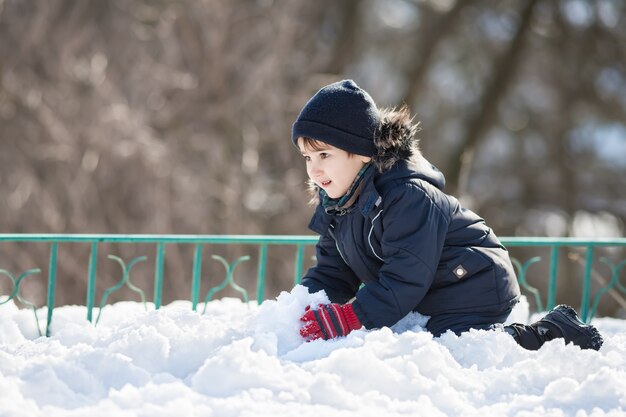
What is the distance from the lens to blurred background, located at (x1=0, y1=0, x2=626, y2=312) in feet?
29.8

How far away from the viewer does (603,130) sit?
410 inches

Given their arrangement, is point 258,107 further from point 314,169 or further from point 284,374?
point 284,374

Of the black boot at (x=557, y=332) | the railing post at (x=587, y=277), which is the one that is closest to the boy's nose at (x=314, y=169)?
the black boot at (x=557, y=332)

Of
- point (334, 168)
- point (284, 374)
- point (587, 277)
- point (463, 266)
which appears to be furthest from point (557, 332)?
point (587, 277)

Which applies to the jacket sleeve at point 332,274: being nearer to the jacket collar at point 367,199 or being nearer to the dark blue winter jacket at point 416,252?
the dark blue winter jacket at point 416,252

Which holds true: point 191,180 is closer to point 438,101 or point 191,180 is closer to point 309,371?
point 438,101

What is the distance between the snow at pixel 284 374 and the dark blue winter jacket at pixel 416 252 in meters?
Answer: 0.22

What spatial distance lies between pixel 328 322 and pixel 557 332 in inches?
32.8

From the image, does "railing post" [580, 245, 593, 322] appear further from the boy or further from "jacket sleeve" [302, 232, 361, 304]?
"jacket sleeve" [302, 232, 361, 304]

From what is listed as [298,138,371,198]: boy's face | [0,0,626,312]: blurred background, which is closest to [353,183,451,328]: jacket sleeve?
[298,138,371,198]: boy's face

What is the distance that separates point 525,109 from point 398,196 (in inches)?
343

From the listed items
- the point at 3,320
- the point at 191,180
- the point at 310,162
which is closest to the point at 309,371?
the point at 310,162

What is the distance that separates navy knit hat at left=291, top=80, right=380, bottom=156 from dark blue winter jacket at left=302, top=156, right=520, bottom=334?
141 mm

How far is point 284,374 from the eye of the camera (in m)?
2.11
